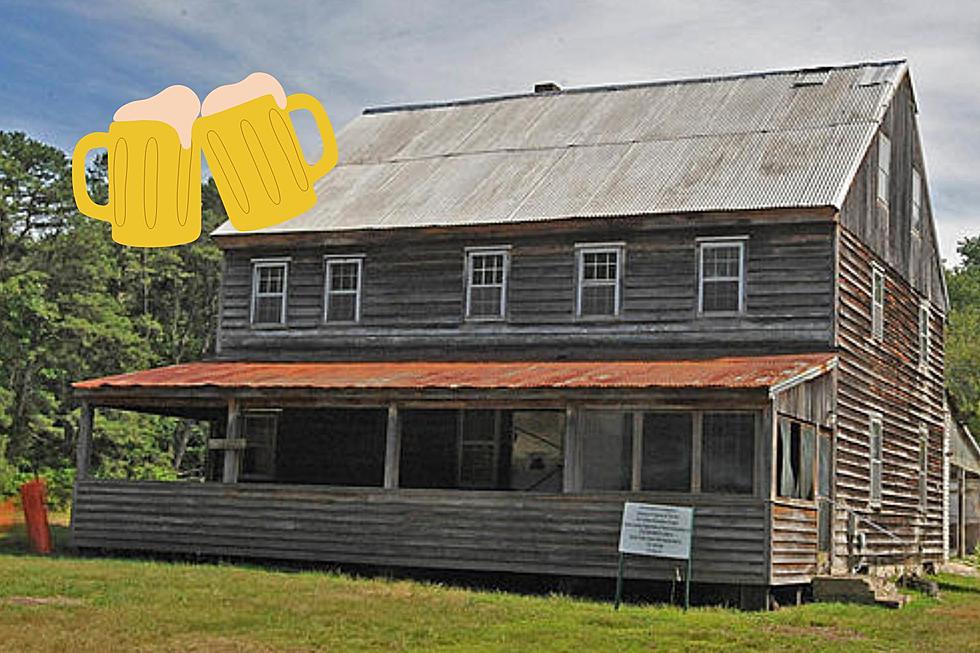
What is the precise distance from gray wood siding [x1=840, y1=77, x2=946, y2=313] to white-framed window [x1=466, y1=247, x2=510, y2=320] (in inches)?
258

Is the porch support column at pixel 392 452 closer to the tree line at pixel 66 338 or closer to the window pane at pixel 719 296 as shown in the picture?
the window pane at pixel 719 296

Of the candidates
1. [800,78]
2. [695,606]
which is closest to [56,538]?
[695,606]

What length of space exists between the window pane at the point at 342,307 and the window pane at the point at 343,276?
176 mm

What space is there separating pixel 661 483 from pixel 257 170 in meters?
13.5

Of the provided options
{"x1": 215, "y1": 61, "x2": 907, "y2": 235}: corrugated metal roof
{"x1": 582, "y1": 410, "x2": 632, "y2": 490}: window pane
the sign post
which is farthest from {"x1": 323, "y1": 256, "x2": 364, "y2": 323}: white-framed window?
the sign post

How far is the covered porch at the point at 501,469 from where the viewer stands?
22.6m

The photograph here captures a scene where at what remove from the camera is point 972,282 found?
247 feet

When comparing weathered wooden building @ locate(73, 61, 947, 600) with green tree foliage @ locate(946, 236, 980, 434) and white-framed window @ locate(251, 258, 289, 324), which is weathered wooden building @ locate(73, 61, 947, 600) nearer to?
white-framed window @ locate(251, 258, 289, 324)

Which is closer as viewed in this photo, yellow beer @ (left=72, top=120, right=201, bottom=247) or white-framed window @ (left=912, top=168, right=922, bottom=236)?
white-framed window @ (left=912, top=168, right=922, bottom=236)

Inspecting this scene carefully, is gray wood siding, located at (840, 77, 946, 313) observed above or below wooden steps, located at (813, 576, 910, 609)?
above

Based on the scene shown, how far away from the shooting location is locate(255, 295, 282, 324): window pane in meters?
31.2

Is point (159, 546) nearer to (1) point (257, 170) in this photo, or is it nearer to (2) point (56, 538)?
(2) point (56, 538)

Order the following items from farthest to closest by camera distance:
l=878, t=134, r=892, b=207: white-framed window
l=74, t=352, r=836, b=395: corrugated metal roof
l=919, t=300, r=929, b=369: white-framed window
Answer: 1. l=919, t=300, r=929, b=369: white-framed window
2. l=878, t=134, r=892, b=207: white-framed window
3. l=74, t=352, r=836, b=395: corrugated metal roof

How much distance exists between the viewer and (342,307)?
100ft
